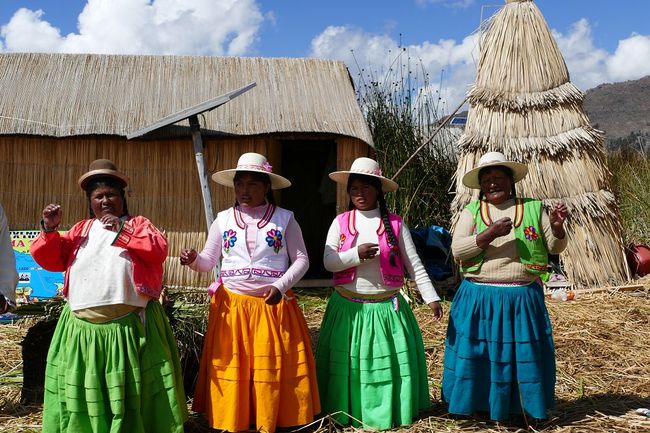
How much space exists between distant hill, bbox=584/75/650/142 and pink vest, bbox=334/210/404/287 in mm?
34413

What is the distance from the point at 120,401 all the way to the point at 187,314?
1370 mm

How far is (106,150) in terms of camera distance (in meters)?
6.81

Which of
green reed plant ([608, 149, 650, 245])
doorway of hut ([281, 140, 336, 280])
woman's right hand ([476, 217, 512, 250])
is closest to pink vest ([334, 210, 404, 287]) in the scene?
woman's right hand ([476, 217, 512, 250])

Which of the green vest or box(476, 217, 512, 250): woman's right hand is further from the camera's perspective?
the green vest

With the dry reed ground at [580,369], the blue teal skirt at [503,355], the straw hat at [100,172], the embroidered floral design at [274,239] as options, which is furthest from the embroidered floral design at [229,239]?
the blue teal skirt at [503,355]

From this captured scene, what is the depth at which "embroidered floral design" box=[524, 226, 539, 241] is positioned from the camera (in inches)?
130

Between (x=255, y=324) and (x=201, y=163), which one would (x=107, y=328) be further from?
(x=201, y=163)

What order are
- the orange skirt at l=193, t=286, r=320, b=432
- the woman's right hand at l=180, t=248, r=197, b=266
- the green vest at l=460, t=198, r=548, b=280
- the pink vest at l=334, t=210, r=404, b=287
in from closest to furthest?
the woman's right hand at l=180, t=248, r=197, b=266 < the orange skirt at l=193, t=286, r=320, b=432 < the green vest at l=460, t=198, r=548, b=280 < the pink vest at l=334, t=210, r=404, b=287

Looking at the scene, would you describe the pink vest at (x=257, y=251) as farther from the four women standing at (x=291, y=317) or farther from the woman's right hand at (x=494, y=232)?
the woman's right hand at (x=494, y=232)

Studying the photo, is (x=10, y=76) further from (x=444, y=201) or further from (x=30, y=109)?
(x=444, y=201)

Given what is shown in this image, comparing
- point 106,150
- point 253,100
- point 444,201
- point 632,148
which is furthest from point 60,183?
point 632,148

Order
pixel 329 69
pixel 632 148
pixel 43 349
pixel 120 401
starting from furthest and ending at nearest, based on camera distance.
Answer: pixel 632 148 < pixel 329 69 < pixel 43 349 < pixel 120 401

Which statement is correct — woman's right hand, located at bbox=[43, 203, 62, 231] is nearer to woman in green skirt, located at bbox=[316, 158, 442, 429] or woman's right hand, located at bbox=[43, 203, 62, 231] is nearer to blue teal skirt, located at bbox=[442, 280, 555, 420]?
woman in green skirt, located at bbox=[316, 158, 442, 429]

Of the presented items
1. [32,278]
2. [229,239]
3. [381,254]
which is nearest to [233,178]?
[229,239]
